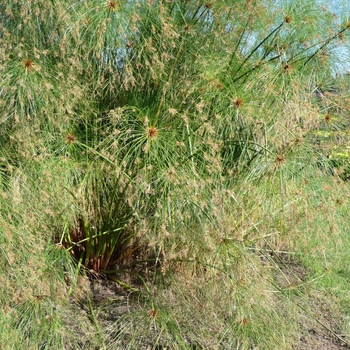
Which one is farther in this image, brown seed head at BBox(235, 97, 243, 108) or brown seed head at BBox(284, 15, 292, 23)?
brown seed head at BBox(284, 15, 292, 23)

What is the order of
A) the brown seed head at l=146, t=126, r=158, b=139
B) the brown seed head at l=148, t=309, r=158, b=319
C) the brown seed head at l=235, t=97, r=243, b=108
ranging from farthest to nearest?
the brown seed head at l=235, t=97, r=243, b=108 → the brown seed head at l=146, t=126, r=158, b=139 → the brown seed head at l=148, t=309, r=158, b=319

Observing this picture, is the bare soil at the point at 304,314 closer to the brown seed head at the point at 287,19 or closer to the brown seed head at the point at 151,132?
the brown seed head at the point at 151,132

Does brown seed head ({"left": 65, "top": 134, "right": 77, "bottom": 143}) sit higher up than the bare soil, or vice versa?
brown seed head ({"left": 65, "top": 134, "right": 77, "bottom": 143})

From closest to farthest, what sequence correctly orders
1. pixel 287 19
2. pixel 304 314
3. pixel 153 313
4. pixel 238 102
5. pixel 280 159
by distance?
1. pixel 153 313
2. pixel 280 159
3. pixel 238 102
4. pixel 287 19
5. pixel 304 314

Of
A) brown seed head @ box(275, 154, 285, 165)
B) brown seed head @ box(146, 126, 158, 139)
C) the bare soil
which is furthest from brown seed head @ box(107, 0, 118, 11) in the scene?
the bare soil

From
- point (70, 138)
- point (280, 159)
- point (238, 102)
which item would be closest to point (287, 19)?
point (238, 102)

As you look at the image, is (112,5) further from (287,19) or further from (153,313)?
(153,313)

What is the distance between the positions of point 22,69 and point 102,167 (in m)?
0.56

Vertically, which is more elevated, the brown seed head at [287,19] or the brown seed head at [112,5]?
the brown seed head at [287,19]

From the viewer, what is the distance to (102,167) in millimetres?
2854

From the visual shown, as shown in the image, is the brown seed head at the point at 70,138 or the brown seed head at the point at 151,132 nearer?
the brown seed head at the point at 151,132

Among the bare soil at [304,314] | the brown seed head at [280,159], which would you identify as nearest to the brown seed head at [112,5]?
the brown seed head at [280,159]

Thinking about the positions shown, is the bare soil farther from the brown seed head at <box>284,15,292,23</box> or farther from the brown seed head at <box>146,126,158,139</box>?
the brown seed head at <box>284,15,292,23</box>

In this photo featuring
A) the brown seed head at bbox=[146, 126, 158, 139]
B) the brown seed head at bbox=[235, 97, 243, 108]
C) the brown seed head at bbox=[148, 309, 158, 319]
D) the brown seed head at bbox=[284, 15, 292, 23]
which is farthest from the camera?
the brown seed head at bbox=[284, 15, 292, 23]
